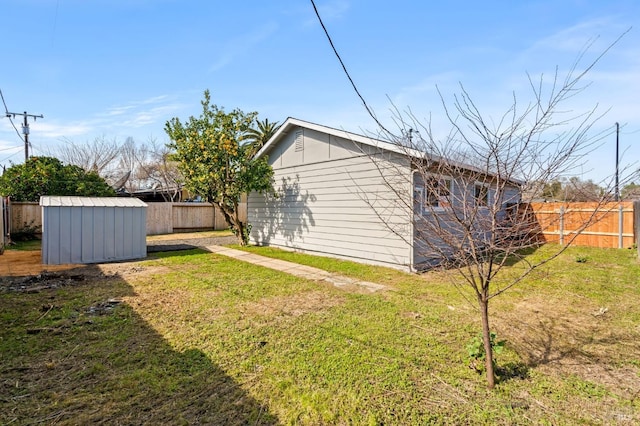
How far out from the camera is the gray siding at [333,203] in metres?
7.41

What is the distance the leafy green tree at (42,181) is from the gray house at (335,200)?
8.41m

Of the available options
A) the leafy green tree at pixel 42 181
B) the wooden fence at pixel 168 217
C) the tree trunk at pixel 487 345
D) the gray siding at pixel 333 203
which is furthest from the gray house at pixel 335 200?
the leafy green tree at pixel 42 181

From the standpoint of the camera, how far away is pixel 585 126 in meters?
2.46

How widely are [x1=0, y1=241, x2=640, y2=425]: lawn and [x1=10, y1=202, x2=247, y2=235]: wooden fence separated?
970 centimetres

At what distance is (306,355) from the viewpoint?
3135 millimetres

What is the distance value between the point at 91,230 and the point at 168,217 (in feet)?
27.1

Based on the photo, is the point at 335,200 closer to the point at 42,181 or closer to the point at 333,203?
the point at 333,203

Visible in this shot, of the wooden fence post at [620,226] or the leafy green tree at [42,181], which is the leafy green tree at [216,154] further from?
the wooden fence post at [620,226]

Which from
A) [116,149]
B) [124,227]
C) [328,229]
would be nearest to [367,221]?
[328,229]

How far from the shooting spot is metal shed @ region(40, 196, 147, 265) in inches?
300

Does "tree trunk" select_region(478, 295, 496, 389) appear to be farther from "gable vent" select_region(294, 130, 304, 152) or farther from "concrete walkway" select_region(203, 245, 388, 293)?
"gable vent" select_region(294, 130, 304, 152)

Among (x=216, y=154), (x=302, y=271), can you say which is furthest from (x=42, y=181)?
(x=302, y=271)

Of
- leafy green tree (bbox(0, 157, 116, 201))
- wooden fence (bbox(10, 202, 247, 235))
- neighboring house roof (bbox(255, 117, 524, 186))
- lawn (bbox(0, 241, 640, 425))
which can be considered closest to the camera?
lawn (bbox(0, 241, 640, 425))

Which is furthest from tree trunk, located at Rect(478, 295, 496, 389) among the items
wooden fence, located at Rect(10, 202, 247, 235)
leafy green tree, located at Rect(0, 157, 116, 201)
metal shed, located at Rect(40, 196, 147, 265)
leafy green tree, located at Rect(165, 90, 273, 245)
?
leafy green tree, located at Rect(0, 157, 116, 201)
